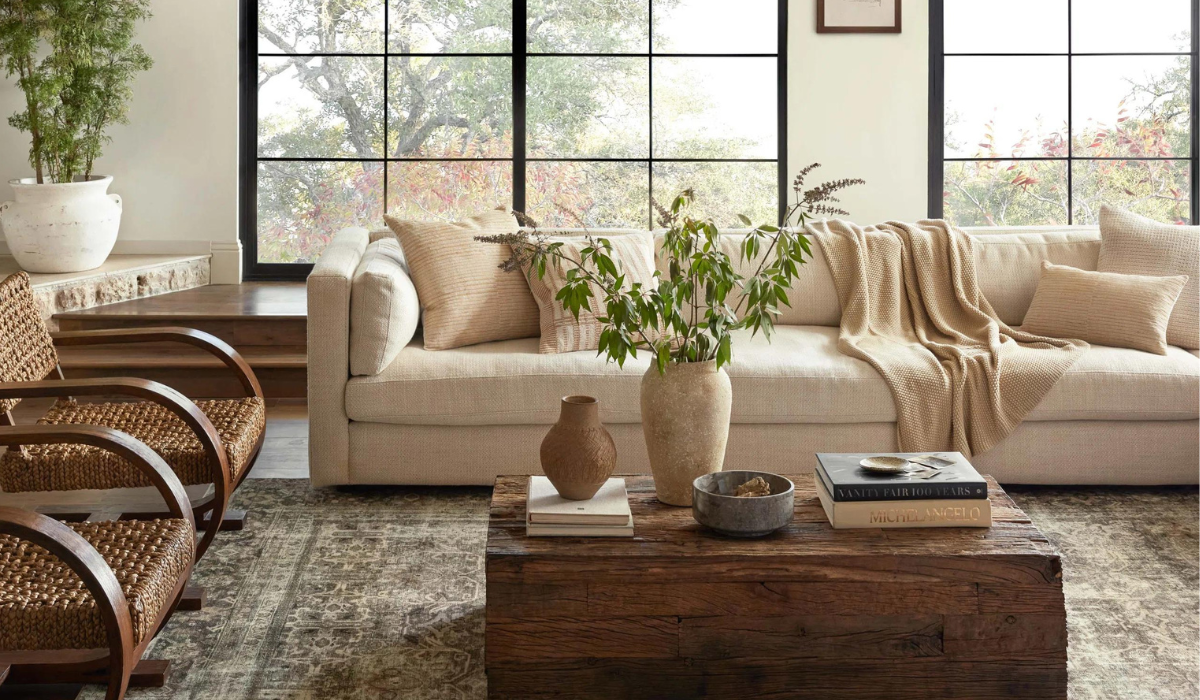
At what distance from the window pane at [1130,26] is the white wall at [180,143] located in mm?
4453

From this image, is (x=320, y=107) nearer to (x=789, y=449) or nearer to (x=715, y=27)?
(x=715, y=27)

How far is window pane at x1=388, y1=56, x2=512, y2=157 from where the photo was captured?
580 centimetres

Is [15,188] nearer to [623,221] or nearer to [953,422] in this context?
[623,221]

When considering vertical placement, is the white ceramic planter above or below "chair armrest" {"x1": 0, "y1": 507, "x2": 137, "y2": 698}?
above

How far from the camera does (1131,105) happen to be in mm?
5773

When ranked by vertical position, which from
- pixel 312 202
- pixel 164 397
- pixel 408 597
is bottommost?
pixel 408 597

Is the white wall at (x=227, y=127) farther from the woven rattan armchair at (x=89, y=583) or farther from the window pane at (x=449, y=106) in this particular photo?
the woven rattan armchair at (x=89, y=583)

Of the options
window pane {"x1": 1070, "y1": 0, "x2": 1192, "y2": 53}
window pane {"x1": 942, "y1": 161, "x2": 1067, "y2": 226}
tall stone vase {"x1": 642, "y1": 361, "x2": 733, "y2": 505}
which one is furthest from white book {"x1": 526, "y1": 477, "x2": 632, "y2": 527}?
window pane {"x1": 1070, "y1": 0, "x2": 1192, "y2": 53}

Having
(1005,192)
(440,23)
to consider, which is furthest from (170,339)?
(1005,192)

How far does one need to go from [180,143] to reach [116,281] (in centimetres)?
100

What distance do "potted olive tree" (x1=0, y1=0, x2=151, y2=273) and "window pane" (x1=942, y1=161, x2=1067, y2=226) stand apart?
4.25 m

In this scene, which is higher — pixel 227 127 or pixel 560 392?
pixel 227 127

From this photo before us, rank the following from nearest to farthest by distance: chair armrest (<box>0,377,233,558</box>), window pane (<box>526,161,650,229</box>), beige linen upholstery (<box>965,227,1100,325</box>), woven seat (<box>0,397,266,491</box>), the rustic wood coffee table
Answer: the rustic wood coffee table
chair armrest (<box>0,377,233,558</box>)
woven seat (<box>0,397,266,491</box>)
beige linen upholstery (<box>965,227,1100,325</box>)
window pane (<box>526,161,650,229</box>)

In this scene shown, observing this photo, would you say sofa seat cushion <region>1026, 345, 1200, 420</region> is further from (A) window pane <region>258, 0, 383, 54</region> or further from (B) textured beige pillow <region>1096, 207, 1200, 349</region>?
(A) window pane <region>258, 0, 383, 54</region>
